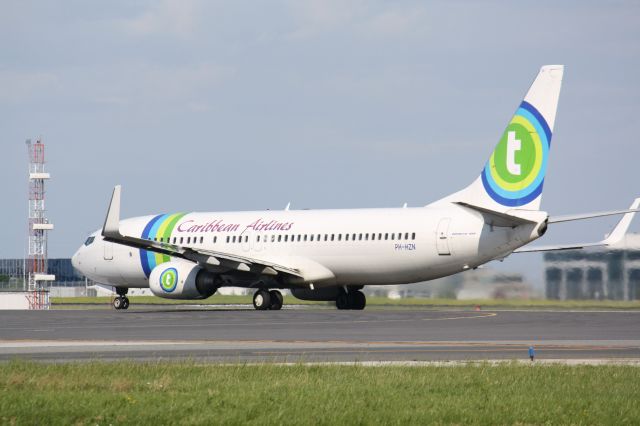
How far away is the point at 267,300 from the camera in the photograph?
2084 inches

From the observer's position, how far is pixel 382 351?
26359 millimetres

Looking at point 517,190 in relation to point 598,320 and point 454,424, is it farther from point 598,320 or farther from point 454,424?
point 454,424

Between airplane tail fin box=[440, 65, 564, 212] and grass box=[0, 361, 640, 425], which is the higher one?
airplane tail fin box=[440, 65, 564, 212]

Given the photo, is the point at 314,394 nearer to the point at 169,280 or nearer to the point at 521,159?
the point at 521,159

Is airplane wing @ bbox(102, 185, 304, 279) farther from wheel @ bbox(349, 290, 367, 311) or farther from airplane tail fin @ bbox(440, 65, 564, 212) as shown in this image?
airplane tail fin @ bbox(440, 65, 564, 212)

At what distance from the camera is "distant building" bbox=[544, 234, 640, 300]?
50312 millimetres

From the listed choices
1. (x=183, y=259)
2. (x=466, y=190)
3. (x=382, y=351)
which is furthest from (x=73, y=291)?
(x=382, y=351)

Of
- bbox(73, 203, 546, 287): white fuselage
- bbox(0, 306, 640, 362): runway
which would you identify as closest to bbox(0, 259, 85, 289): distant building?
bbox(73, 203, 546, 287): white fuselage

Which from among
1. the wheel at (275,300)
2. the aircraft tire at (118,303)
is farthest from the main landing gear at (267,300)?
the aircraft tire at (118,303)

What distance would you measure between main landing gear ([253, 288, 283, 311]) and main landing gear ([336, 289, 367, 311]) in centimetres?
324

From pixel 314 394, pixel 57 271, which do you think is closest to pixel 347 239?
pixel 314 394

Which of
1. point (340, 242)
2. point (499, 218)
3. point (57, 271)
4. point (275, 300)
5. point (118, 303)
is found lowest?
point (118, 303)

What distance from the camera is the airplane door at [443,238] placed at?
157 feet

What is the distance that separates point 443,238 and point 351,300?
330 inches
